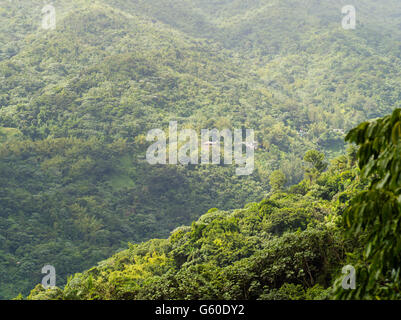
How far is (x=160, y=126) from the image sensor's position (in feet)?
151

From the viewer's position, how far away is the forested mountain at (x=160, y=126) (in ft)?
38.5

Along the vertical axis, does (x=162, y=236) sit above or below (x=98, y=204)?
below

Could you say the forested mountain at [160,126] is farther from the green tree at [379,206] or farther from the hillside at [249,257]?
the green tree at [379,206]

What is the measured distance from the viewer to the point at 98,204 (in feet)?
108

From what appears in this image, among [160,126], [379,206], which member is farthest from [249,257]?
[160,126]

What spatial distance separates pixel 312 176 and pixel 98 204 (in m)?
20.2

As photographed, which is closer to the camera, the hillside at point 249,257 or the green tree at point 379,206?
the green tree at point 379,206

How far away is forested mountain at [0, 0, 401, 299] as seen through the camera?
1175 centimetres

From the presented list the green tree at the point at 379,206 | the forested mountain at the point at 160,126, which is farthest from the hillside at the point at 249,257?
the green tree at the point at 379,206

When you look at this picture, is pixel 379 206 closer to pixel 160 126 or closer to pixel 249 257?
pixel 249 257

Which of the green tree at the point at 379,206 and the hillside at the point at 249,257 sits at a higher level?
the green tree at the point at 379,206

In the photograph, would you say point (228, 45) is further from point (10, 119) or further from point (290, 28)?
point (10, 119)
